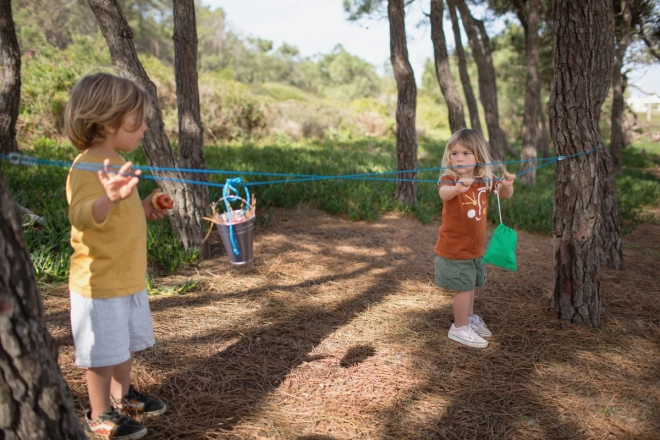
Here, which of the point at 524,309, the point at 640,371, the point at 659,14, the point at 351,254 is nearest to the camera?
the point at 640,371

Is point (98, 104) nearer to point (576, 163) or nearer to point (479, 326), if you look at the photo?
point (479, 326)

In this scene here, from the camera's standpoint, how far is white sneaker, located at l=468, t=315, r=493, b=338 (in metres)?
3.27

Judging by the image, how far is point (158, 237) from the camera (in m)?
4.50

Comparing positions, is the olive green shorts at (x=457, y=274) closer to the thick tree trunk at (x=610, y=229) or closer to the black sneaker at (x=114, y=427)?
the black sneaker at (x=114, y=427)

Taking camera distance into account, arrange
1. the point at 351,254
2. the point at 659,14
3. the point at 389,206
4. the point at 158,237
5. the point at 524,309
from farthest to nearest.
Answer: the point at 659,14 → the point at 389,206 → the point at 351,254 → the point at 158,237 → the point at 524,309

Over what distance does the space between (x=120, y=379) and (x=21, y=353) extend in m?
0.74

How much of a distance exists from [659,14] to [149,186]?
14.7 metres

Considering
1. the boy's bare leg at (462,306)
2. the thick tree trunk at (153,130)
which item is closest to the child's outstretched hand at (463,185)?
the boy's bare leg at (462,306)

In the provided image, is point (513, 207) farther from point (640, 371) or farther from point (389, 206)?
point (640, 371)

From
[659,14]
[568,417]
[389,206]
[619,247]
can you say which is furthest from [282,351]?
[659,14]

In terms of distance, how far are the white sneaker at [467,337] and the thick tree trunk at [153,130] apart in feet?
7.04

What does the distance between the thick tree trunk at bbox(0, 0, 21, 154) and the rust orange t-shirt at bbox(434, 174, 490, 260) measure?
223 inches

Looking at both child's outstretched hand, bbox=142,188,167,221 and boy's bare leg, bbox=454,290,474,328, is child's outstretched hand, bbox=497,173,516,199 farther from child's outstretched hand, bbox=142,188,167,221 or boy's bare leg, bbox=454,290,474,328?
child's outstretched hand, bbox=142,188,167,221

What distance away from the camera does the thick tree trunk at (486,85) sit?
11344 millimetres
